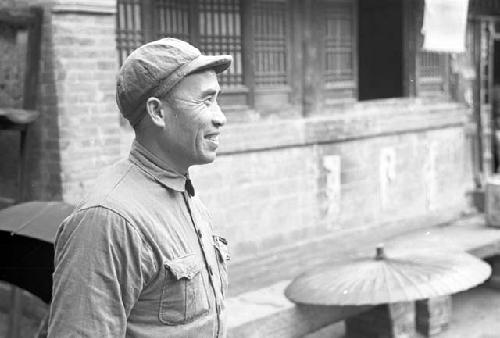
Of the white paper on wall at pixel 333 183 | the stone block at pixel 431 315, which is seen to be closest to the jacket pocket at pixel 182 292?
the stone block at pixel 431 315

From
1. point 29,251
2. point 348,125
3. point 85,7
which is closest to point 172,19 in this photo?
point 85,7

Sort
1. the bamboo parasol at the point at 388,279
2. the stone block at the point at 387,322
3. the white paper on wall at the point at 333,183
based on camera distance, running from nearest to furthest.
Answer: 1. the bamboo parasol at the point at 388,279
2. the stone block at the point at 387,322
3. the white paper on wall at the point at 333,183

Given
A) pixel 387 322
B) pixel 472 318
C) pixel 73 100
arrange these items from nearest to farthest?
pixel 73 100 → pixel 387 322 → pixel 472 318

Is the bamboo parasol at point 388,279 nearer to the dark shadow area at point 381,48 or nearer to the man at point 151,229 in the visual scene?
the man at point 151,229

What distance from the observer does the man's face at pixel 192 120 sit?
2.05m

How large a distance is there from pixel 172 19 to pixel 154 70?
4.25 m

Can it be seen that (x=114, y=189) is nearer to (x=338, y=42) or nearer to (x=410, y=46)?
(x=338, y=42)

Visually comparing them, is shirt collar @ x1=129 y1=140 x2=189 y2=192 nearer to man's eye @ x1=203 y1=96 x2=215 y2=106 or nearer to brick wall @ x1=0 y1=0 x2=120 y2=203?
man's eye @ x1=203 y1=96 x2=215 y2=106

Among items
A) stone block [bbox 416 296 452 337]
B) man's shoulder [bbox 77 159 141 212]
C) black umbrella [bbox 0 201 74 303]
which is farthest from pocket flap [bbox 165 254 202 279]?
stone block [bbox 416 296 452 337]

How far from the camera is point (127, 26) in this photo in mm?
5750

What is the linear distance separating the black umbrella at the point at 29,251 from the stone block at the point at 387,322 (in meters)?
3.10

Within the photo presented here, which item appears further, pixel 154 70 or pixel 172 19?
pixel 172 19

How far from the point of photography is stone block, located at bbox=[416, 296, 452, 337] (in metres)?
6.32

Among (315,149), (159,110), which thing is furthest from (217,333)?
(315,149)
